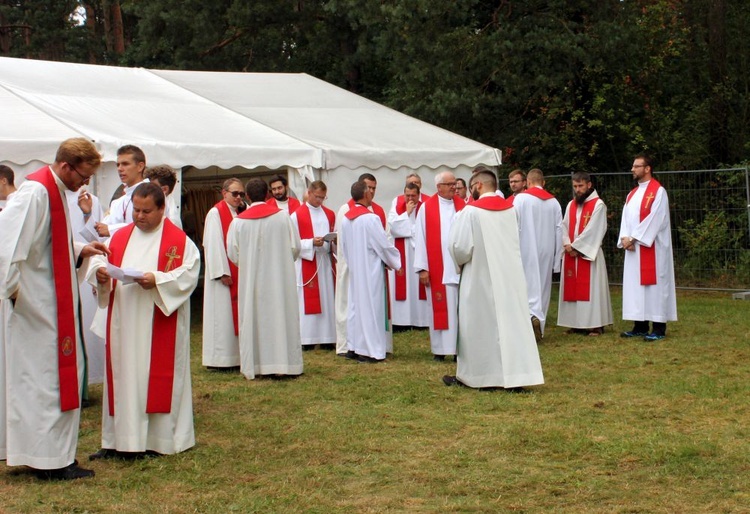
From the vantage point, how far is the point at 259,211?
32.1 ft

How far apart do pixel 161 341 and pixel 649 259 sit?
6.89 metres

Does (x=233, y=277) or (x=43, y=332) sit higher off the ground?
(x=233, y=277)

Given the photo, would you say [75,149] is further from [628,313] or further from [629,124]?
[629,124]

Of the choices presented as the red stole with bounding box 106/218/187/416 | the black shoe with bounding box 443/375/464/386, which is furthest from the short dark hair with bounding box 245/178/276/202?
the red stole with bounding box 106/218/187/416

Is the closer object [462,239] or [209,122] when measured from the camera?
[462,239]

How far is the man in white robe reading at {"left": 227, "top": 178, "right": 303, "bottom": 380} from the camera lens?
9672 mm

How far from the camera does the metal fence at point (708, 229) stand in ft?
52.9

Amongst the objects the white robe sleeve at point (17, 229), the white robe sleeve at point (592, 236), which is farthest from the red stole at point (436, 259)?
the white robe sleeve at point (17, 229)

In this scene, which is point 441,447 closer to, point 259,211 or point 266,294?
point 266,294

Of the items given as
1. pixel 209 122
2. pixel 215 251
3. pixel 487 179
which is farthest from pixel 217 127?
pixel 487 179

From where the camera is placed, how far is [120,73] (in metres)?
16.5

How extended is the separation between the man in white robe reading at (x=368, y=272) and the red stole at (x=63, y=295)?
194 inches

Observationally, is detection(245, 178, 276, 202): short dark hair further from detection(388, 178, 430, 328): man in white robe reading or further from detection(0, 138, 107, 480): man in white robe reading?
detection(0, 138, 107, 480): man in white robe reading

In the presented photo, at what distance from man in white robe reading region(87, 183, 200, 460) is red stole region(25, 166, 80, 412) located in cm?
39
